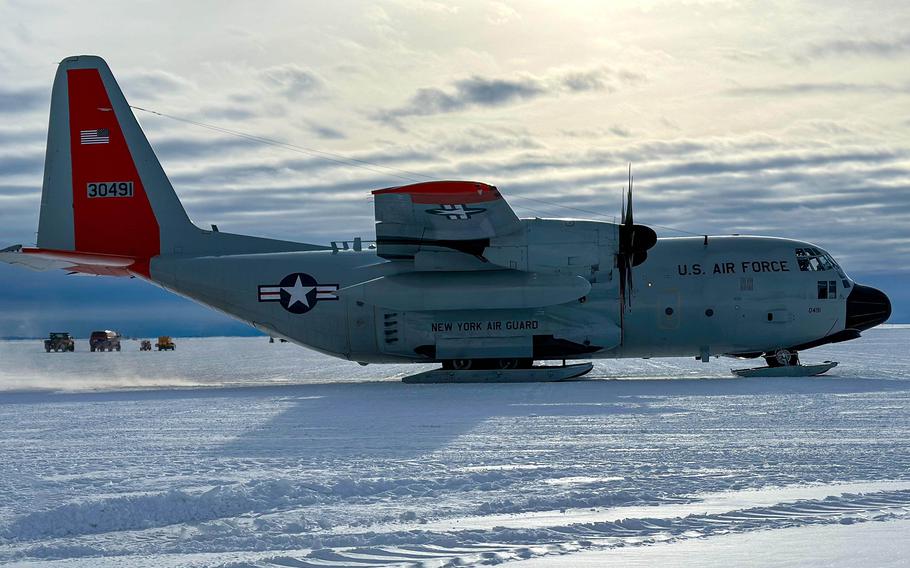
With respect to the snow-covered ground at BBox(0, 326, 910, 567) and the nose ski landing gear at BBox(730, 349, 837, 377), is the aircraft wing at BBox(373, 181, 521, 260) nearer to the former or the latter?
the snow-covered ground at BBox(0, 326, 910, 567)

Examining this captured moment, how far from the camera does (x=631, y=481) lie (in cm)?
824

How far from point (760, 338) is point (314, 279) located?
10344 mm

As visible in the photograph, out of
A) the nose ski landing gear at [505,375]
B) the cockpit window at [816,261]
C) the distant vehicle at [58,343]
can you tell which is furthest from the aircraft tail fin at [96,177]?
the distant vehicle at [58,343]

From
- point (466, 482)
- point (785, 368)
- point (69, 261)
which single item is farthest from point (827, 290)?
point (69, 261)

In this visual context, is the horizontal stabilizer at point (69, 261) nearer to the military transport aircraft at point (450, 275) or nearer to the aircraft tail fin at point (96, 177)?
the military transport aircraft at point (450, 275)

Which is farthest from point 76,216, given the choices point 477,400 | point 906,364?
point 906,364

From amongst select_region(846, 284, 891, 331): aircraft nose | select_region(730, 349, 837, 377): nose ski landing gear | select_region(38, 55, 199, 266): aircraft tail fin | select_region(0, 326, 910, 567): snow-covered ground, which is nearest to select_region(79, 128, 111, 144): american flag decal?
select_region(38, 55, 199, 266): aircraft tail fin

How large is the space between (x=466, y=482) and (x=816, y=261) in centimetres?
1566

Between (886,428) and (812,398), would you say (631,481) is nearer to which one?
(886,428)

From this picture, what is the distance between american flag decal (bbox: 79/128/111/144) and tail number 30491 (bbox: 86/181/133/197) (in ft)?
3.25

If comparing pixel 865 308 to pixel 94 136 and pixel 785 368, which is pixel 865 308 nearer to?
pixel 785 368

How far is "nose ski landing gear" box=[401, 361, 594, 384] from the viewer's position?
2047 cm

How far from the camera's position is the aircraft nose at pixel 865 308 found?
69.9ft

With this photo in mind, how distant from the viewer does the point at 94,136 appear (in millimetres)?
22000
